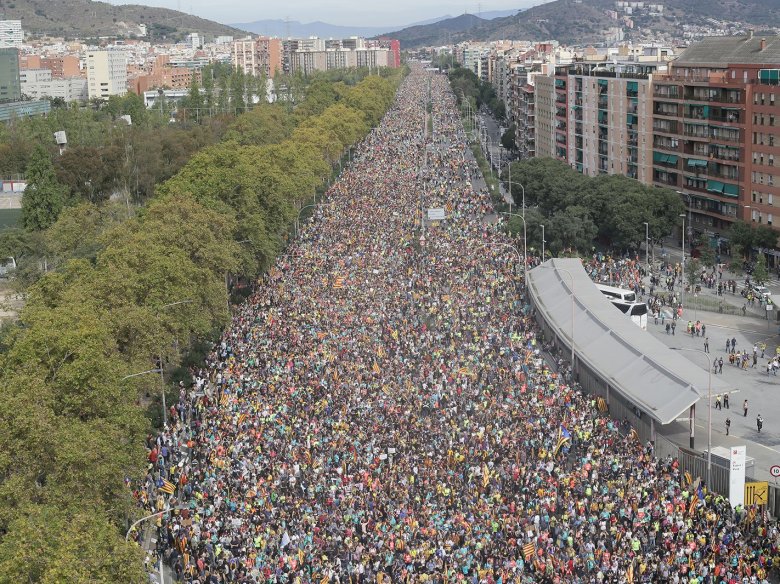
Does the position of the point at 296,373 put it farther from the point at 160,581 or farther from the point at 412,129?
the point at 412,129

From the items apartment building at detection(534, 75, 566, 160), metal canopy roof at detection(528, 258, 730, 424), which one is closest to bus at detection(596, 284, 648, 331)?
metal canopy roof at detection(528, 258, 730, 424)

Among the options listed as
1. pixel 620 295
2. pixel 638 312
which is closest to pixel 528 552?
pixel 638 312

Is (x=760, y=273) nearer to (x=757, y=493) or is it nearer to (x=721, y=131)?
(x=721, y=131)

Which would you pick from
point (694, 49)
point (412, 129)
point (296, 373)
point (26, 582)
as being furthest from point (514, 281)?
point (412, 129)

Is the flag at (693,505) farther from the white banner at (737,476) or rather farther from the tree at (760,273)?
the tree at (760,273)

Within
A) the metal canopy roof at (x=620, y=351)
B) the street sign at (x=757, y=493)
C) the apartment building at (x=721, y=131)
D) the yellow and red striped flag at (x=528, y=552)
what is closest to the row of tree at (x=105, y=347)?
the yellow and red striped flag at (x=528, y=552)
